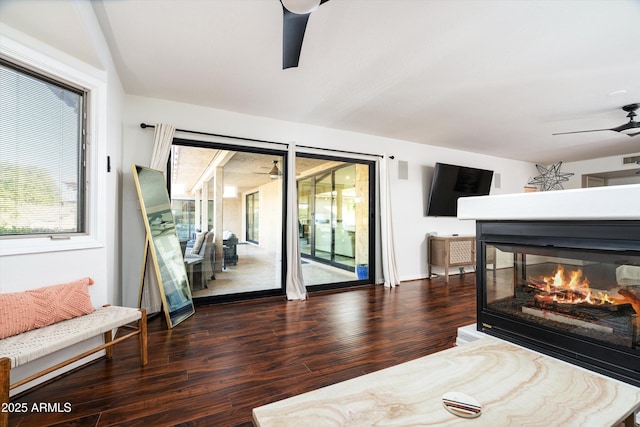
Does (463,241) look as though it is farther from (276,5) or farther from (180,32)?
(180,32)

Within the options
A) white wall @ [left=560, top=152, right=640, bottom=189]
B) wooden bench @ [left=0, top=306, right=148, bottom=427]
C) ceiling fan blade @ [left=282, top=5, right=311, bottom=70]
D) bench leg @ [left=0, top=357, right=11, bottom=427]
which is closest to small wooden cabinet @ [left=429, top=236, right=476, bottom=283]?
white wall @ [left=560, top=152, right=640, bottom=189]

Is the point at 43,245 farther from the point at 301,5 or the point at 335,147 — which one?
the point at 335,147

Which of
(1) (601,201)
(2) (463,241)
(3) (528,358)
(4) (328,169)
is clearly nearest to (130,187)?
(4) (328,169)

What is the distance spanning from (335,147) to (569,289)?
10.9 ft

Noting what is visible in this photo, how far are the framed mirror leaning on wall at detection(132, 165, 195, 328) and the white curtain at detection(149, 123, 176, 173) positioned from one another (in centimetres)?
13

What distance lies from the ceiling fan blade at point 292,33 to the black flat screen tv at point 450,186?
4041 millimetres

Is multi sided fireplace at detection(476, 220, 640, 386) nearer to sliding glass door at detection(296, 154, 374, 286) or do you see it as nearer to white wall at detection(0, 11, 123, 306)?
sliding glass door at detection(296, 154, 374, 286)

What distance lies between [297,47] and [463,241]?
4713mm

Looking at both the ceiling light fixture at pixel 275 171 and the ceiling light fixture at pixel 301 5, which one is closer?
the ceiling light fixture at pixel 301 5

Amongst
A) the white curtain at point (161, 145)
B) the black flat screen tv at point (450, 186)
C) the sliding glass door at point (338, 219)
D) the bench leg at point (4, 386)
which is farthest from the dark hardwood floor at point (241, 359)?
the black flat screen tv at point (450, 186)

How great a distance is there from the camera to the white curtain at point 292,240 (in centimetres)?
396

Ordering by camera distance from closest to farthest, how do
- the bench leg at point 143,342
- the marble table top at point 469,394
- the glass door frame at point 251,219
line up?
the marble table top at point 469,394 → the bench leg at point 143,342 → the glass door frame at point 251,219

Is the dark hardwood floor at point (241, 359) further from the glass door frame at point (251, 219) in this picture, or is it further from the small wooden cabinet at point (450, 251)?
the small wooden cabinet at point (450, 251)

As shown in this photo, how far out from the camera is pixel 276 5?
1870 millimetres
